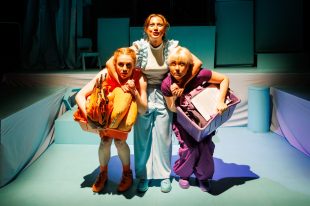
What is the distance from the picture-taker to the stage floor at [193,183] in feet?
8.74

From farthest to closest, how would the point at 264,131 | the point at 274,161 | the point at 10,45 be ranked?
the point at 10,45 → the point at 264,131 → the point at 274,161

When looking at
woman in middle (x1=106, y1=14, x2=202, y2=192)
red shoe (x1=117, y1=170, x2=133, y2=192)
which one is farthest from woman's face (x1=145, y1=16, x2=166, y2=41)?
red shoe (x1=117, y1=170, x2=133, y2=192)

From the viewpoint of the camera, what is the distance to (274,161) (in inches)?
138

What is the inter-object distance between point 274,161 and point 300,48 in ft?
11.5

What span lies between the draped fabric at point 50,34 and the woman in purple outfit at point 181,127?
12.4ft

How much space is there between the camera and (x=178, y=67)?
2486 millimetres

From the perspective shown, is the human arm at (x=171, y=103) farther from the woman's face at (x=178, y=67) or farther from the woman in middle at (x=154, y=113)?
the woman's face at (x=178, y=67)

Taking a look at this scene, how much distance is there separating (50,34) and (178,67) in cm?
425

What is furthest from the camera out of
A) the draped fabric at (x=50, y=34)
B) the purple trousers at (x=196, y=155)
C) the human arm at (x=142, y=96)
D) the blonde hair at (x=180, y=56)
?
the draped fabric at (x=50, y=34)

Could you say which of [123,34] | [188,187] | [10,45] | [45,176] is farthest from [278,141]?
[10,45]

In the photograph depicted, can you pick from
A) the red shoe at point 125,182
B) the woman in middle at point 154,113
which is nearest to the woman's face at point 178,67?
the woman in middle at point 154,113

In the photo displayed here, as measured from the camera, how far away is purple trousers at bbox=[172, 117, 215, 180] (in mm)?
2740

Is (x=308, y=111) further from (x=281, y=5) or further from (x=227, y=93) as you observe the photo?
(x=281, y=5)

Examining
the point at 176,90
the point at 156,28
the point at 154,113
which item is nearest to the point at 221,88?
the point at 176,90
